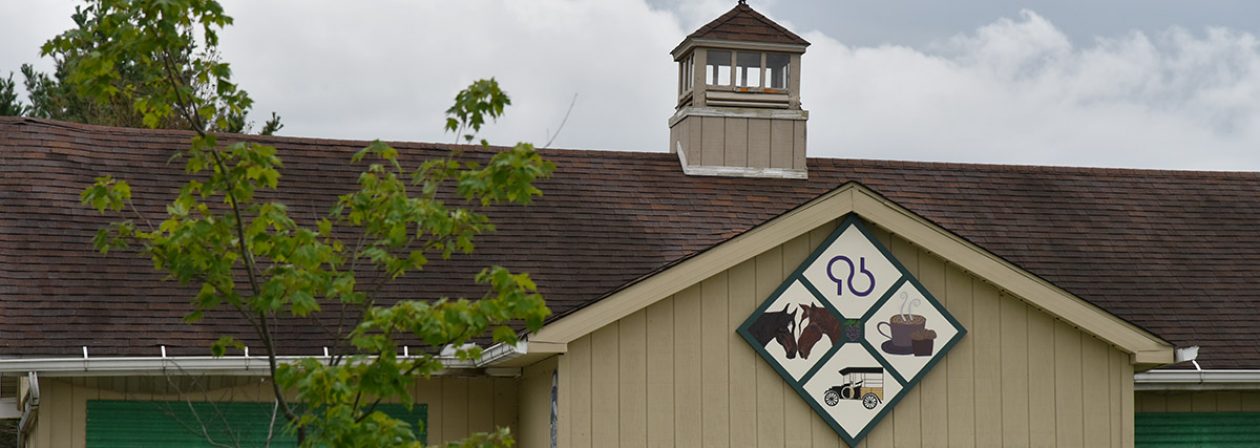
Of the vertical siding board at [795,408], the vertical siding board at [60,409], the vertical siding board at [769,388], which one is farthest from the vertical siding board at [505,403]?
the vertical siding board at [60,409]

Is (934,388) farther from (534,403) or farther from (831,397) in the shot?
(534,403)

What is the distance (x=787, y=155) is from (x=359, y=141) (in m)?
4.50

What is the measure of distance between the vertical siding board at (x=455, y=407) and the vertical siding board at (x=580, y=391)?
184 centimetres

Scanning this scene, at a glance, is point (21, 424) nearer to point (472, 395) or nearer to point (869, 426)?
point (472, 395)

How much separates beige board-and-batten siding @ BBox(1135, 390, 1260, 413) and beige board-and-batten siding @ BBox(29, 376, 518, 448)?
5.70 m

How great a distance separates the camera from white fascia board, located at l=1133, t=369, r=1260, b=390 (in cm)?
1402

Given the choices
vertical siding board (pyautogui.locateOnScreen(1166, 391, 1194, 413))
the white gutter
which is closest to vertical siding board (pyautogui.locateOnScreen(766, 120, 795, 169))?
vertical siding board (pyautogui.locateOnScreen(1166, 391, 1194, 413))

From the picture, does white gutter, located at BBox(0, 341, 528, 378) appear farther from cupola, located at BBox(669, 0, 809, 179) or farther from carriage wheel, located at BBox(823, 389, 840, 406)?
cupola, located at BBox(669, 0, 809, 179)

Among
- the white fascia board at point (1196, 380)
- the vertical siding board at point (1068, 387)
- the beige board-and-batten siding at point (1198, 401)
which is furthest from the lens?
the beige board-and-batten siding at point (1198, 401)

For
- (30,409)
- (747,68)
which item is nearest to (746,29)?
(747,68)

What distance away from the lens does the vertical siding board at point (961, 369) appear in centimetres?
1288

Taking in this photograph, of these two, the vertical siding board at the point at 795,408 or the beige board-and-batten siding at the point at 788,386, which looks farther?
the vertical siding board at the point at 795,408

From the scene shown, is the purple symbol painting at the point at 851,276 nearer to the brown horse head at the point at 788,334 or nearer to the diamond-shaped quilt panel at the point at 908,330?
the diamond-shaped quilt panel at the point at 908,330

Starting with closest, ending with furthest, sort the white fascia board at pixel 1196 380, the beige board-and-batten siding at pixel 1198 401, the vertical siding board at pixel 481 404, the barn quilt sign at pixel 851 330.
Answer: the barn quilt sign at pixel 851 330
the vertical siding board at pixel 481 404
the white fascia board at pixel 1196 380
the beige board-and-batten siding at pixel 1198 401
